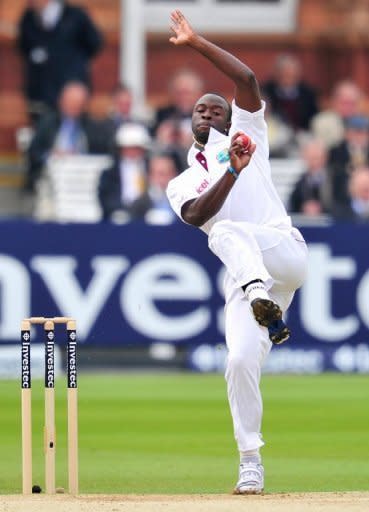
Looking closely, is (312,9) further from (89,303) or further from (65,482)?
(65,482)

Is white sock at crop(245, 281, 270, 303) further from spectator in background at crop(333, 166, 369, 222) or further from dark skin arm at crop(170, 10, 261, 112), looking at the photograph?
spectator in background at crop(333, 166, 369, 222)

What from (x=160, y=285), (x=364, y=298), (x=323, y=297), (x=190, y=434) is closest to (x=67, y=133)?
(x=160, y=285)

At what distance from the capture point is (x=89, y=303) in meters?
17.5

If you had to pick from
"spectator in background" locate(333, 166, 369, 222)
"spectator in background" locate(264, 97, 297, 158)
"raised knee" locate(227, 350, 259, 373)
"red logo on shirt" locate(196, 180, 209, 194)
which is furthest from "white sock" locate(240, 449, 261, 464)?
"spectator in background" locate(264, 97, 297, 158)

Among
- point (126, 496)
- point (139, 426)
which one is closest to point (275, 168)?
point (139, 426)

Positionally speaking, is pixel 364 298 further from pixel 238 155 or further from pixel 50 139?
pixel 238 155

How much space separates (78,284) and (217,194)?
790 cm

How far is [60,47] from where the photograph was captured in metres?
20.6

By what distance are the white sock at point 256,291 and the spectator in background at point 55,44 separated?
11.1 meters

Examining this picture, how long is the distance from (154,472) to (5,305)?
19.6 ft

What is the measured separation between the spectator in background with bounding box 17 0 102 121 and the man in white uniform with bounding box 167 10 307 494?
10.5m

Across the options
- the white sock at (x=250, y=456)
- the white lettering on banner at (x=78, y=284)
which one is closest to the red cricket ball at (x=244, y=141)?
the white sock at (x=250, y=456)

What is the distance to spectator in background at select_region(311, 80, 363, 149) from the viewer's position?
20312 millimetres

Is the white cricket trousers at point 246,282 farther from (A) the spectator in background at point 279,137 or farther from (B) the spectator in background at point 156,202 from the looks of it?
(A) the spectator in background at point 279,137
